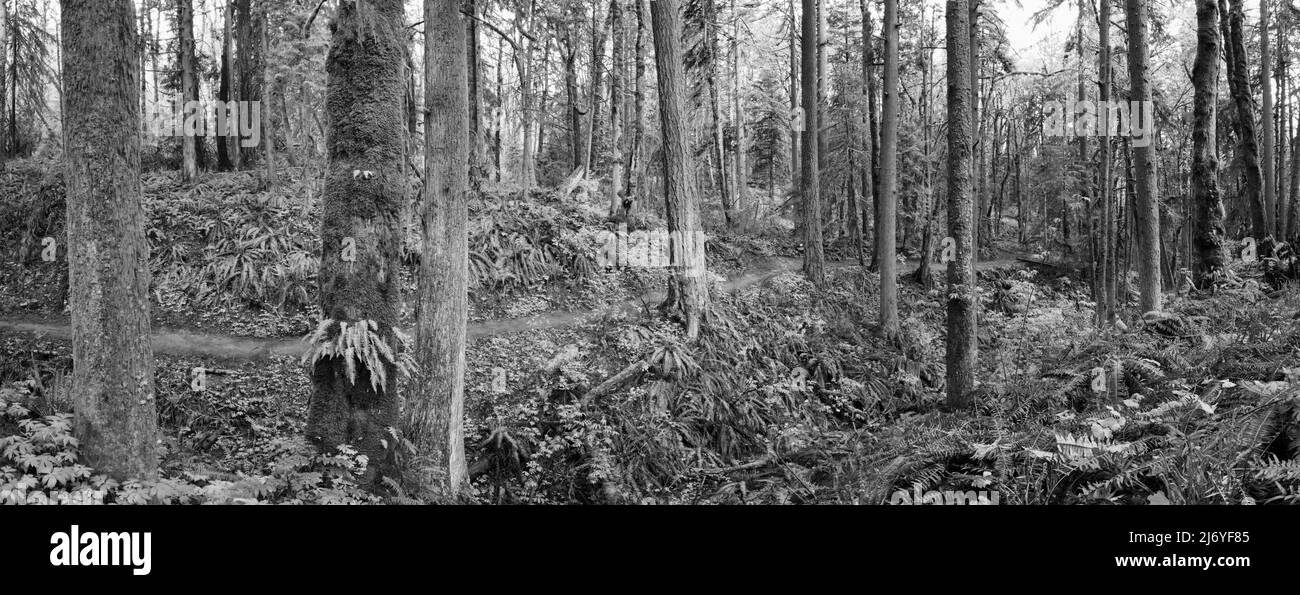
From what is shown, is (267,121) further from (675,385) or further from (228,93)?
(675,385)

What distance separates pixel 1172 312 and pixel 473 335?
11438 mm

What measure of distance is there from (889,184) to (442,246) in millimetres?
10704

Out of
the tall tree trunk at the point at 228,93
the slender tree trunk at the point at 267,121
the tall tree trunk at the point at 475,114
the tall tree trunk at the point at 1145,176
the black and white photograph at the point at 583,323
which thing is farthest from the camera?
the tall tree trunk at the point at 228,93

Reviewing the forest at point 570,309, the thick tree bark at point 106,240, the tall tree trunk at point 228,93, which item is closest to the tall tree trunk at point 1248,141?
the forest at point 570,309

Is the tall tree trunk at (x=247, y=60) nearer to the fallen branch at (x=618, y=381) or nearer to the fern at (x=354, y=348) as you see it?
the fern at (x=354, y=348)

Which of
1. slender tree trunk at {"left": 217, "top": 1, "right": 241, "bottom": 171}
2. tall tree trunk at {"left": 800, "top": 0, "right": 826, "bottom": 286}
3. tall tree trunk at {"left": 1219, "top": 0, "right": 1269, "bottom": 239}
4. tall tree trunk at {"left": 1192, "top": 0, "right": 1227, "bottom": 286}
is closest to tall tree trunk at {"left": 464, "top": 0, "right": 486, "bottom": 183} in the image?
slender tree trunk at {"left": 217, "top": 1, "right": 241, "bottom": 171}

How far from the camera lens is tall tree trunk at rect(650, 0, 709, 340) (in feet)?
37.2

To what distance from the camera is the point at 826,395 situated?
12.5 meters

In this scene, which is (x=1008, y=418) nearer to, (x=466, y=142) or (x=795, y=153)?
(x=466, y=142)

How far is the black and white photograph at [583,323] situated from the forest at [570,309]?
2.1 inches

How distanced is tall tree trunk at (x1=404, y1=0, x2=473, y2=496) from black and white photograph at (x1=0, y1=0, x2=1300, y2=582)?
4 cm

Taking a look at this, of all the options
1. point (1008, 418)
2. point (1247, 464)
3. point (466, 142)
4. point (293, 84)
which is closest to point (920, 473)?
point (1247, 464)

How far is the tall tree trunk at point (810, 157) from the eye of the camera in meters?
16.0

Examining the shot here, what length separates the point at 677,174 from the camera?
1156 centimetres
